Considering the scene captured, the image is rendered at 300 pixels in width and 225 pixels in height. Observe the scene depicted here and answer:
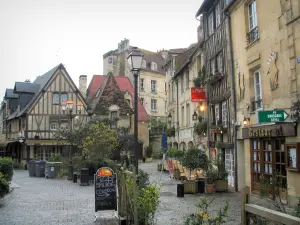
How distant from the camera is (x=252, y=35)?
1207 centimetres

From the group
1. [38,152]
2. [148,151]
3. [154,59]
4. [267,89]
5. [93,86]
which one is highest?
[154,59]

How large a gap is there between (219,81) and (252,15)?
3888mm

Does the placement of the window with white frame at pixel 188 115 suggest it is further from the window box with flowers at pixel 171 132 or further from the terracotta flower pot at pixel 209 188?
the terracotta flower pot at pixel 209 188

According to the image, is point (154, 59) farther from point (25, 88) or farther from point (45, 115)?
point (45, 115)

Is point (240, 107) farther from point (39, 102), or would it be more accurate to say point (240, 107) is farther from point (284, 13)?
point (39, 102)

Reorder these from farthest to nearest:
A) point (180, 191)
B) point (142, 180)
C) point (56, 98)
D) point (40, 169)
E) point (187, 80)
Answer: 1. point (56, 98)
2. point (187, 80)
3. point (40, 169)
4. point (180, 191)
5. point (142, 180)

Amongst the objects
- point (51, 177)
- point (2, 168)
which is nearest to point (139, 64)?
point (2, 168)

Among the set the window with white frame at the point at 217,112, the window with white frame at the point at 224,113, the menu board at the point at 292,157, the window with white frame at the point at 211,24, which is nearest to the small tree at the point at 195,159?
the window with white frame at the point at 224,113

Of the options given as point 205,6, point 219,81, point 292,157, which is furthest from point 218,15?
point 292,157

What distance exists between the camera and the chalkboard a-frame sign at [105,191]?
8109 millimetres

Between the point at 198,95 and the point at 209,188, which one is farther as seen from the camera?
the point at 198,95

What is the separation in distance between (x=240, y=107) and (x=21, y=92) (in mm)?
23528

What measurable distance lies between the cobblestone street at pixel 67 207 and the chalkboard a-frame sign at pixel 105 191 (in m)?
0.42

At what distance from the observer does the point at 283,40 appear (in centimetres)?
979
